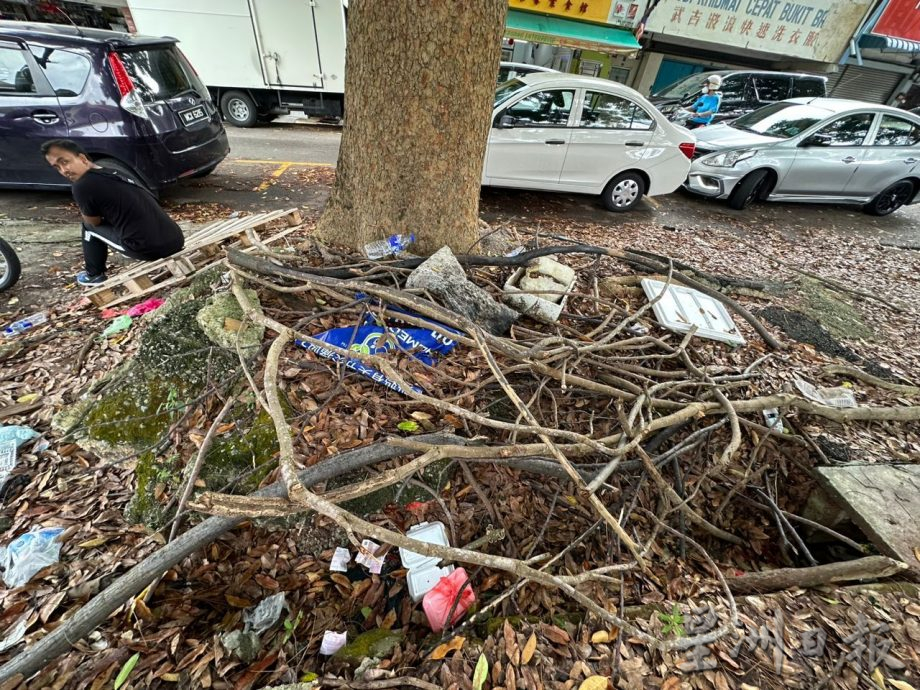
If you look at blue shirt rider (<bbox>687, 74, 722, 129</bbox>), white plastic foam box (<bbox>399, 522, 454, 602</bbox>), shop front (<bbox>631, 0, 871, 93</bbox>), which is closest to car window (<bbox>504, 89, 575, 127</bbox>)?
blue shirt rider (<bbox>687, 74, 722, 129</bbox>)

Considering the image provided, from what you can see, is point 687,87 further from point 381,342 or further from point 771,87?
point 381,342

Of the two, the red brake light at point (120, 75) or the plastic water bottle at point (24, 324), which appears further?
the red brake light at point (120, 75)

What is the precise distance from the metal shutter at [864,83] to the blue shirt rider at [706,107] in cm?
1364

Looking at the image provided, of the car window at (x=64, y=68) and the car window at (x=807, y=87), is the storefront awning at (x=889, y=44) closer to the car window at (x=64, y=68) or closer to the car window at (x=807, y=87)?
the car window at (x=807, y=87)

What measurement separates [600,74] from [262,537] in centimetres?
1824

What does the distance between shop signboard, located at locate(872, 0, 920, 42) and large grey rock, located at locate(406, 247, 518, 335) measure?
21723 mm

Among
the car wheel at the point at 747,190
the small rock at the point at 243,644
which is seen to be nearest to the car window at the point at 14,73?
the small rock at the point at 243,644

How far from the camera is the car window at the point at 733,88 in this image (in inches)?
379

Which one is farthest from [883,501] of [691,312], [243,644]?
[243,644]

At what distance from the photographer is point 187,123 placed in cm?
531

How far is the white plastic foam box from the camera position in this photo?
2012mm

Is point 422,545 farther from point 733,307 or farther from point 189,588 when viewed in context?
point 733,307

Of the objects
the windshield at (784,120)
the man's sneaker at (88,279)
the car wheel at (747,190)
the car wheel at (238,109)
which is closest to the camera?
the man's sneaker at (88,279)

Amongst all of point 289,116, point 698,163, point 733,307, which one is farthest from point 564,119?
point 289,116
